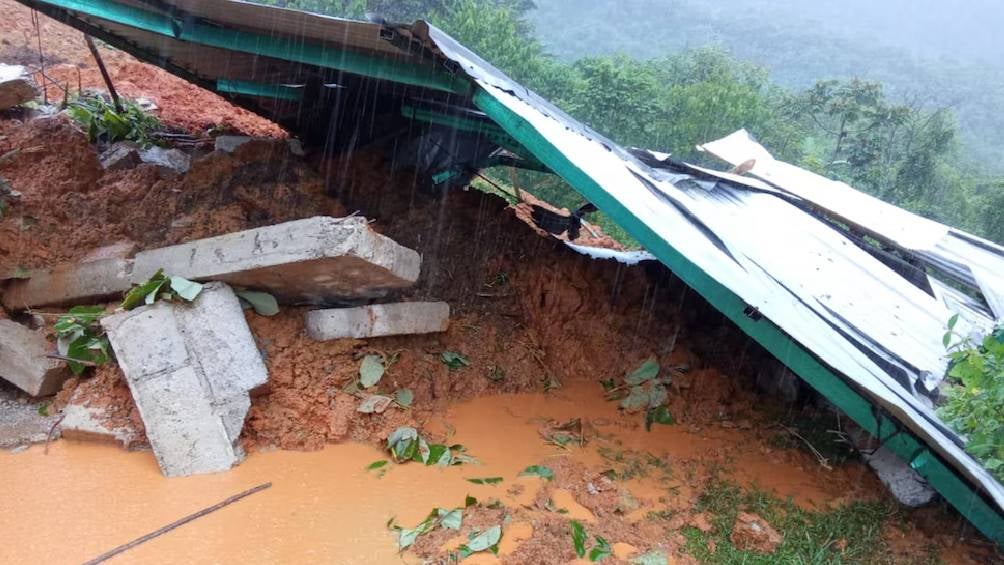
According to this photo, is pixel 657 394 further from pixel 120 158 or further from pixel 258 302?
pixel 120 158

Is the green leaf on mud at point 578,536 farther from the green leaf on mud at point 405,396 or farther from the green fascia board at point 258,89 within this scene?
the green fascia board at point 258,89

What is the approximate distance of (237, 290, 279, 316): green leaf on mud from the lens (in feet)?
15.7

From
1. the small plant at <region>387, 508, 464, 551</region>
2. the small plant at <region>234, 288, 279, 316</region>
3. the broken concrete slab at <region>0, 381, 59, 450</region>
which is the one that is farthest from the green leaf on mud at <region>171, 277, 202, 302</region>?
the small plant at <region>387, 508, 464, 551</region>

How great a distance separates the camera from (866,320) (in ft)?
14.3

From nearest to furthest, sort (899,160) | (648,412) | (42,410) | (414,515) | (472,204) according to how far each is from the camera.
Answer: (414,515) < (42,410) < (648,412) < (472,204) < (899,160)

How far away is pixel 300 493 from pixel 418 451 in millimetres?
811

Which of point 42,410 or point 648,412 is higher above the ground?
point 648,412

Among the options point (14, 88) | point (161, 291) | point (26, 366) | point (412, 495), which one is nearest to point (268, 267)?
point (161, 291)

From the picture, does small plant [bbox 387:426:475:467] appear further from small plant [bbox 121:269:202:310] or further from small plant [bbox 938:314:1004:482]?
small plant [bbox 938:314:1004:482]

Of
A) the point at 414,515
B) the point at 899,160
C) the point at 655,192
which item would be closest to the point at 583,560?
the point at 414,515

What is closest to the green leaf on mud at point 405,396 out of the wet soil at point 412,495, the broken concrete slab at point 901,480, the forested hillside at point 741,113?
the wet soil at point 412,495

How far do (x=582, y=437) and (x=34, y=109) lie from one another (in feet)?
22.2

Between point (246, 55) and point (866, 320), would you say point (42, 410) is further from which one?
point (866, 320)

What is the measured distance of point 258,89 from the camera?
713 cm
